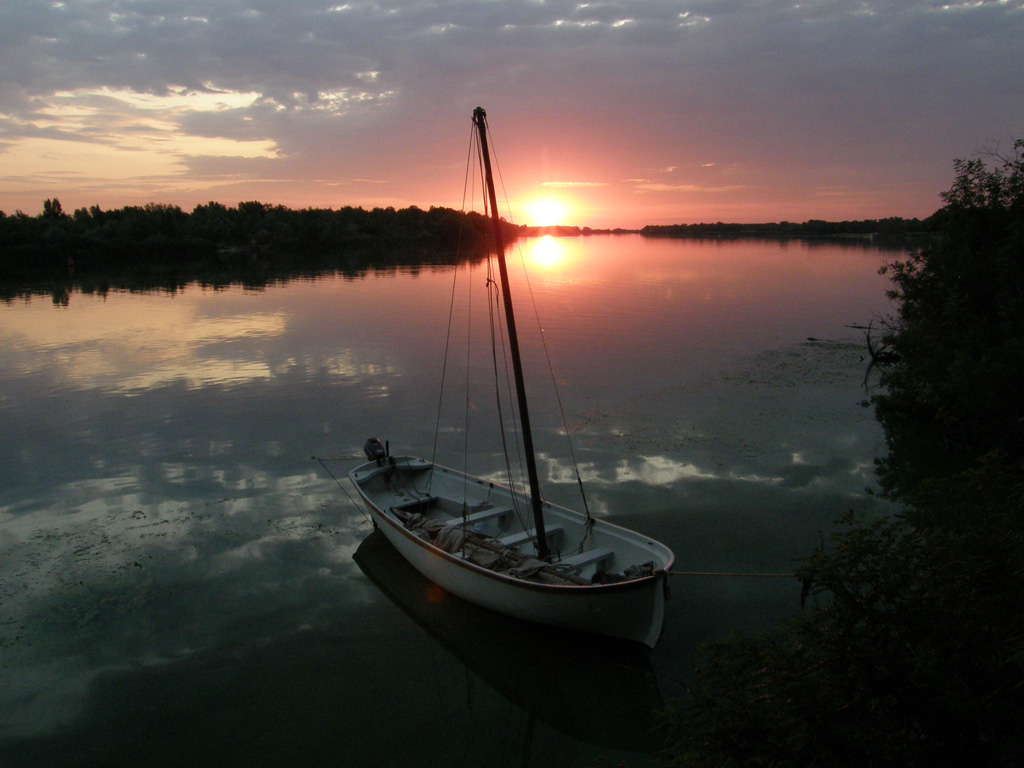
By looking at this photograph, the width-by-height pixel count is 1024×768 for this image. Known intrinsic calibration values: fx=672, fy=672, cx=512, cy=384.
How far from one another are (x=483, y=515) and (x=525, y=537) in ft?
4.55

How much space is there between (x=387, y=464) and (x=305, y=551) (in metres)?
2.81

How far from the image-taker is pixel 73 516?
1481 centimetres

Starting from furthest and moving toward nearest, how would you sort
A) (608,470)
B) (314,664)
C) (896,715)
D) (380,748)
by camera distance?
(608,470), (314,664), (380,748), (896,715)

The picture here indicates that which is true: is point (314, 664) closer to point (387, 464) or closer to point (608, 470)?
point (387, 464)

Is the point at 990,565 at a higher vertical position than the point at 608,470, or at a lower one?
higher

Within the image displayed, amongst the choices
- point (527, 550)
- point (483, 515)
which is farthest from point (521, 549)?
point (483, 515)

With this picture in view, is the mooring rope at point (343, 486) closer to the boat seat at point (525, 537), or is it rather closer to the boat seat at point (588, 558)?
the boat seat at point (525, 537)

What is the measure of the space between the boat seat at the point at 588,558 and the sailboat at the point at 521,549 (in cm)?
2

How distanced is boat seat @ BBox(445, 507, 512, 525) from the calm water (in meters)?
1.36

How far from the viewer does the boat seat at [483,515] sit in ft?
42.3

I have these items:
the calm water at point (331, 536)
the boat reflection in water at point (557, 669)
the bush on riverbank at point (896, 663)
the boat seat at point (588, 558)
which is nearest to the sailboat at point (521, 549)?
→ the boat seat at point (588, 558)

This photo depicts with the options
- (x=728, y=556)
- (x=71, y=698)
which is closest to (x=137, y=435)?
(x=71, y=698)

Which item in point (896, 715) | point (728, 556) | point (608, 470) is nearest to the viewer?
point (896, 715)

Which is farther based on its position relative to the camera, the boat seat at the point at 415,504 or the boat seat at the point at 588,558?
the boat seat at the point at 415,504
